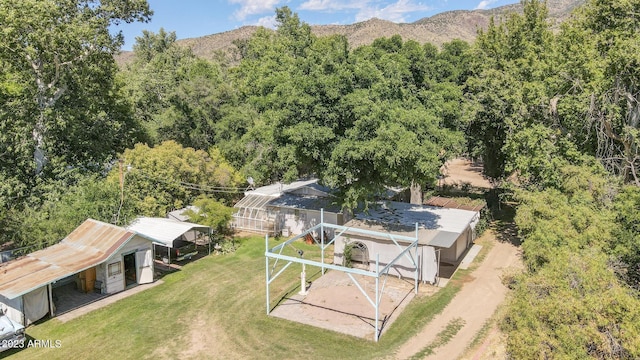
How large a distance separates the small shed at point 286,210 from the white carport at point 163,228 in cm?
506

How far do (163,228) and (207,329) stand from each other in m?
9.08

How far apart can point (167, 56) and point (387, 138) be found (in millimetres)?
55642

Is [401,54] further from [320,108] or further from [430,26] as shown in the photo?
[430,26]

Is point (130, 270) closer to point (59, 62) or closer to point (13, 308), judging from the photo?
point (13, 308)

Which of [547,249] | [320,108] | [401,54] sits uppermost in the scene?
[401,54]

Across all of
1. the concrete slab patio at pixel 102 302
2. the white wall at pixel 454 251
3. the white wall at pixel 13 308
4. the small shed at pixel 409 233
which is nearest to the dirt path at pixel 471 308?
the white wall at pixel 454 251

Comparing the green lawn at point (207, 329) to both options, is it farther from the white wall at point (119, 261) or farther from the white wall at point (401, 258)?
the white wall at point (401, 258)

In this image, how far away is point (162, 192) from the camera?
29109 mm

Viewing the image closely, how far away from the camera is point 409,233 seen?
22953mm

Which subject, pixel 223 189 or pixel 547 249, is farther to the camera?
pixel 223 189

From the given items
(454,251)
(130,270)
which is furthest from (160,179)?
(454,251)

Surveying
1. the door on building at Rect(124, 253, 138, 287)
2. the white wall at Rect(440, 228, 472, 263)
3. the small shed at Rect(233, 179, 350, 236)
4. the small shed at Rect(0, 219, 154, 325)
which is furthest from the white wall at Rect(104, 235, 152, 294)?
the white wall at Rect(440, 228, 472, 263)

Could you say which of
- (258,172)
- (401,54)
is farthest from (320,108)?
(401,54)

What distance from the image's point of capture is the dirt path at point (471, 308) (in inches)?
645
